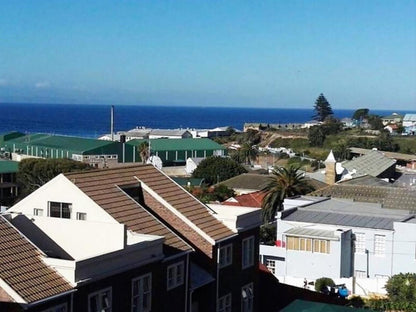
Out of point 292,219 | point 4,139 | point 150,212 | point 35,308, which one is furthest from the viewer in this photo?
point 4,139

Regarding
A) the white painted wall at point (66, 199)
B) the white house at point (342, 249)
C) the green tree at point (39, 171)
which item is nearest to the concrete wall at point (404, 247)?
the white house at point (342, 249)

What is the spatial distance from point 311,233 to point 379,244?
11.1 feet

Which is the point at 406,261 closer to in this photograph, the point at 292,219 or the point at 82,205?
the point at 292,219

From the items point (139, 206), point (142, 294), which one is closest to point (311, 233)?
point (139, 206)

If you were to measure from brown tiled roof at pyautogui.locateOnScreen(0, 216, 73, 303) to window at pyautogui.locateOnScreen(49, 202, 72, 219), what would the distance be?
414 cm

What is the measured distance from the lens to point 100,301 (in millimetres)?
19797

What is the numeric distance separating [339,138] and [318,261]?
111661 millimetres

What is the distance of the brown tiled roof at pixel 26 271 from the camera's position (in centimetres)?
1791

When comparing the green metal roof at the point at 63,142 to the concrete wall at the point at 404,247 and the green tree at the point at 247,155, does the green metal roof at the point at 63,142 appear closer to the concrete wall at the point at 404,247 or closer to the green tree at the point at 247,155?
the green tree at the point at 247,155

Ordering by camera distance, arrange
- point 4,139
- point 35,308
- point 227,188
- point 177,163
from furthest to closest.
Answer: point 4,139 < point 177,163 < point 227,188 < point 35,308

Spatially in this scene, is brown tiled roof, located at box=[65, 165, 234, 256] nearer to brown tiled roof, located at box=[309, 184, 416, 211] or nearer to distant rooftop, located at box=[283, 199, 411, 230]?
distant rooftop, located at box=[283, 199, 411, 230]

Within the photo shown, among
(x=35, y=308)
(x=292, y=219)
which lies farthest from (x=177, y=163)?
(x=35, y=308)

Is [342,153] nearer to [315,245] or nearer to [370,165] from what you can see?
[370,165]

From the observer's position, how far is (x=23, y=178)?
71.9 m
